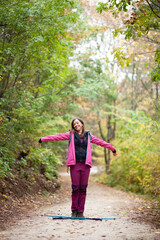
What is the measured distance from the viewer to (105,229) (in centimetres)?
465

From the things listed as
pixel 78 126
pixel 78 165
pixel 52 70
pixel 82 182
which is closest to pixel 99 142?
pixel 78 126

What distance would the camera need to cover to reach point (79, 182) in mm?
5840

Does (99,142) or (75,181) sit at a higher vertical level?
(99,142)

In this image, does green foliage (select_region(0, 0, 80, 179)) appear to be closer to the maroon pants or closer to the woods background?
the woods background

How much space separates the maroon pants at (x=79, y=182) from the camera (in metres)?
5.76

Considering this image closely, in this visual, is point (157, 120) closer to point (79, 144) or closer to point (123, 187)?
point (79, 144)

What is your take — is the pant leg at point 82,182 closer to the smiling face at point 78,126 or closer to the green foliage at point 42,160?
the smiling face at point 78,126

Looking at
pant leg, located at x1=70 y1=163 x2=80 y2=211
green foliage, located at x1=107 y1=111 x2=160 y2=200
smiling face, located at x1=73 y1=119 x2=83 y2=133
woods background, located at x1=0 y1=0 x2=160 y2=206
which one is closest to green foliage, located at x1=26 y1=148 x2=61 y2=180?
woods background, located at x1=0 y1=0 x2=160 y2=206

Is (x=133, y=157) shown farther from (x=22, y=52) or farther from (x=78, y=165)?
(x=78, y=165)

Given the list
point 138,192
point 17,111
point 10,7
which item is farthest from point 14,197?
point 138,192

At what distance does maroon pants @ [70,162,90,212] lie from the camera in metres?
5.76

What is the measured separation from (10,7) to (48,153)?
235 inches

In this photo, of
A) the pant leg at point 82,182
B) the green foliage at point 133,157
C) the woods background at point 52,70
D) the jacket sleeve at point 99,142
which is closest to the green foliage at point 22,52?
the woods background at point 52,70

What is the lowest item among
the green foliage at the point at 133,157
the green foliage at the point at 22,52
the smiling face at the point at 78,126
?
the green foliage at the point at 133,157
